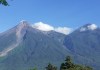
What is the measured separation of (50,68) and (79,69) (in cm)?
725

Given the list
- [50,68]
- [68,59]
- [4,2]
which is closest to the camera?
[4,2]

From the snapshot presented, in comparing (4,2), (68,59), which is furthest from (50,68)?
(4,2)

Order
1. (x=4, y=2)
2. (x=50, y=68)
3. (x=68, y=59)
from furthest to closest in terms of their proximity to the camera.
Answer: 1. (x=50, y=68)
2. (x=68, y=59)
3. (x=4, y=2)

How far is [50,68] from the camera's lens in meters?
64.1

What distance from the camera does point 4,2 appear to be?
62.7 feet

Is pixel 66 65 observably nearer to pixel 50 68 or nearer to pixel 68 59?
pixel 68 59

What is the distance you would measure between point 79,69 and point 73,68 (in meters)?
2.75

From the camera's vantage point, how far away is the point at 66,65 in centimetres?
5859

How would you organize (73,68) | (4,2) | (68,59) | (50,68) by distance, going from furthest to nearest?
(50,68) → (68,59) → (73,68) → (4,2)

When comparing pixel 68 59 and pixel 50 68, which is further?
pixel 50 68

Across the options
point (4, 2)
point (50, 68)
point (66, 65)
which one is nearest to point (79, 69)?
point (66, 65)

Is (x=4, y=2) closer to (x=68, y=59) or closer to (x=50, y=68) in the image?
(x=68, y=59)

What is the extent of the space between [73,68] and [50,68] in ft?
29.2

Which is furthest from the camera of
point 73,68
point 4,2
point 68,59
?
point 68,59
